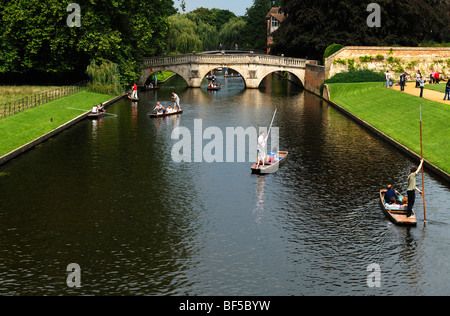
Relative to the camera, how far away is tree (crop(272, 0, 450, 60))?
7862 cm

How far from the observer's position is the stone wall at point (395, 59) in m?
75.1

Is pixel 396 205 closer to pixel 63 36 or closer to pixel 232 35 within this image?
pixel 63 36

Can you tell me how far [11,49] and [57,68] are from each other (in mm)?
5855

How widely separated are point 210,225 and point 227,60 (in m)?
64.8

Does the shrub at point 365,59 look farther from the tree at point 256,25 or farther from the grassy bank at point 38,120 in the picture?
the tree at point 256,25

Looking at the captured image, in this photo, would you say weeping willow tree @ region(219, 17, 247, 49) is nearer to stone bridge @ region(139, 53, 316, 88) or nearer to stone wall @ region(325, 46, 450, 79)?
stone bridge @ region(139, 53, 316, 88)

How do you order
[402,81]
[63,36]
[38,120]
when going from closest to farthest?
[38,120] < [402,81] < [63,36]

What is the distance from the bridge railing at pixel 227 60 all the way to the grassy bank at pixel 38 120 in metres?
24.8

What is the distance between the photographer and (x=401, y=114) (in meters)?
49.3

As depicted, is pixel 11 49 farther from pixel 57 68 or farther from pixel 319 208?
pixel 319 208

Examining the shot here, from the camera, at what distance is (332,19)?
266ft

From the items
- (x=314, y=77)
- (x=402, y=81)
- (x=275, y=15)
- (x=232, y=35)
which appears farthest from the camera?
(x=232, y=35)

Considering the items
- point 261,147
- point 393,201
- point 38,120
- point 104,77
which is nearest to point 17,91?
point 104,77

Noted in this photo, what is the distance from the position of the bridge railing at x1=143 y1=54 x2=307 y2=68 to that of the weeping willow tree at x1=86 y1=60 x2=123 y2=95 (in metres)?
17.3
